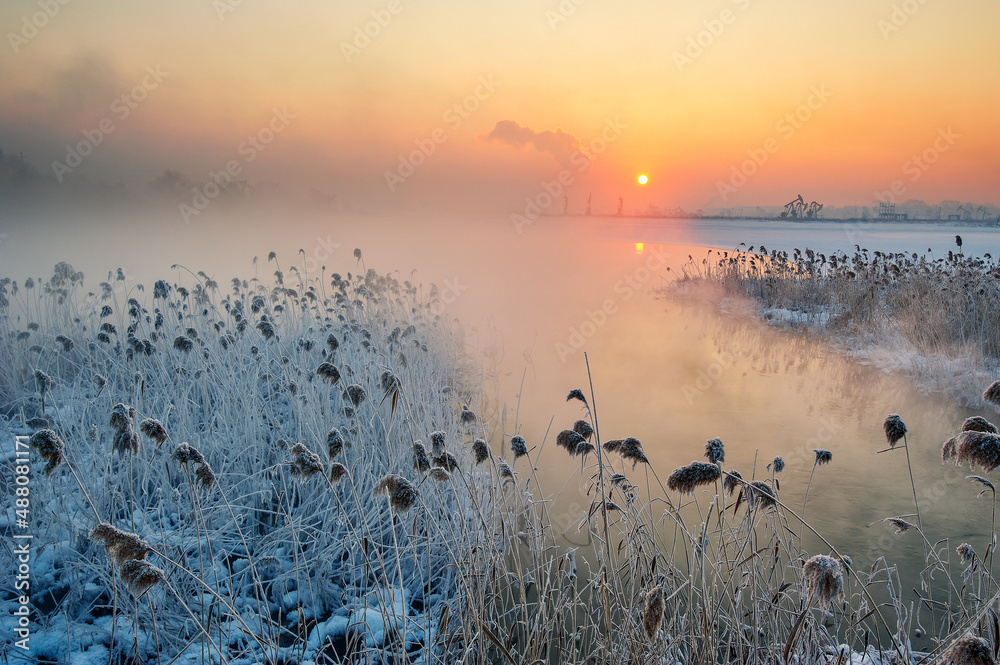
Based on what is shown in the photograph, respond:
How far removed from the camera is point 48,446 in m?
1.59

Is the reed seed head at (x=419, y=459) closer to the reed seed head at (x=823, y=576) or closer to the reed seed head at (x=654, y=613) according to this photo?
the reed seed head at (x=654, y=613)

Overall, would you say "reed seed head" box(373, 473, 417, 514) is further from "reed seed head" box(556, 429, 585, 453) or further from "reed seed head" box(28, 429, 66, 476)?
"reed seed head" box(28, 429, 66, 476)

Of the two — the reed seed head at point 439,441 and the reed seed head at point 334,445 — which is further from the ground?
the reed seed head at point 334,445

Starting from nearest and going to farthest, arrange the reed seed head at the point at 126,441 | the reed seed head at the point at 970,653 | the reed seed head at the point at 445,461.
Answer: the reed seed head at the point at 970,653 < the reed seed head at the point at 126,441 < the reed seed head at the point at 445,461

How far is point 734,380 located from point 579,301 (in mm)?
6410

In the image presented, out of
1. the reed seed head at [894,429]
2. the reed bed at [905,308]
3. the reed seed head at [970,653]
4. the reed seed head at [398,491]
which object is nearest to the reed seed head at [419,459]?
the reed seed head at [398,491]

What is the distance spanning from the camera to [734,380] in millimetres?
7609

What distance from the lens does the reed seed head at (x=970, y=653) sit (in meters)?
1.05

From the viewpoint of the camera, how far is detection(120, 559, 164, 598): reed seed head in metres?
1.26

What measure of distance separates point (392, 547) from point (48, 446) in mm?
2020

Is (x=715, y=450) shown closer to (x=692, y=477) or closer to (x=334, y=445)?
(x=692, y=477)

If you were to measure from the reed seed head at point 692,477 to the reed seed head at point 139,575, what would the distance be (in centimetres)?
132

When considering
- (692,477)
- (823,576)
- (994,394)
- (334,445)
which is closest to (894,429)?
(994,394)

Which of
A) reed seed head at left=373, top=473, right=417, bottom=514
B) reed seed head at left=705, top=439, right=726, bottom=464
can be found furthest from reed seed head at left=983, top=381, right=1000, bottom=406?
reed seed head at left=373, top=473, right=417, bottom=514
